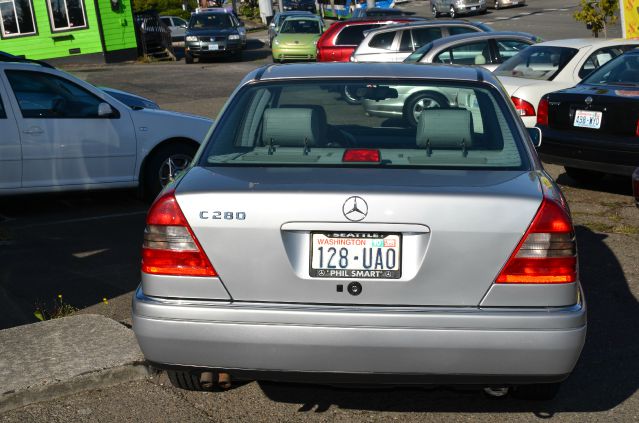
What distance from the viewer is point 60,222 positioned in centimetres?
931

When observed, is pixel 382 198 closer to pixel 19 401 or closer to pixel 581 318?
pixel 581 318

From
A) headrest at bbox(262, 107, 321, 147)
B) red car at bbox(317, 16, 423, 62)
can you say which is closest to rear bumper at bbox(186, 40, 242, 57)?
red car at bbox(317, 16, 423, 62)

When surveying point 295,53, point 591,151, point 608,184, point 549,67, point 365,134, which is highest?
point 365,134

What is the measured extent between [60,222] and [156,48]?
29.2m

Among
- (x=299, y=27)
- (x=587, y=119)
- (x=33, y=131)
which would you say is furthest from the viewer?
(x=299, y=27)

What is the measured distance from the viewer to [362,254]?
393 cm

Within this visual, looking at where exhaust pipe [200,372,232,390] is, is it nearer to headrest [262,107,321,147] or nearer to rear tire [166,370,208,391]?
rear tire [166,370,208,391]

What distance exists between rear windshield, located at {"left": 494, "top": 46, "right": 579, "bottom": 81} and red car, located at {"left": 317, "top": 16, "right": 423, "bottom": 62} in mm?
10268

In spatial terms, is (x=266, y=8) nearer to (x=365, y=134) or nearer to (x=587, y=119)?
(x=587, y=119)

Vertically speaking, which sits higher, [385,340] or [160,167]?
[385,340]

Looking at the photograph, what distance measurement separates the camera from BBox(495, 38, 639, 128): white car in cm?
1166

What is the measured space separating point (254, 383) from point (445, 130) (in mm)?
1599

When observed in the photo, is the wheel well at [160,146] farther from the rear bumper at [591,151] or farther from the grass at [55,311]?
the rear bumper at [591,151]

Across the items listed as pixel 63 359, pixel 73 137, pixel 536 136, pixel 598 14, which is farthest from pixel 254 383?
pixel 598 14
